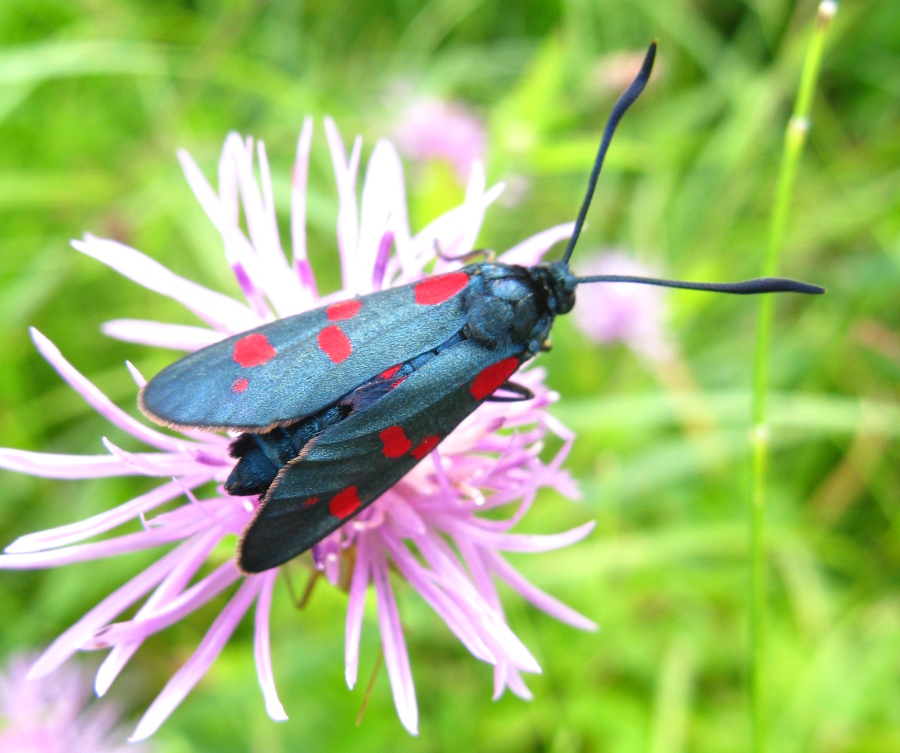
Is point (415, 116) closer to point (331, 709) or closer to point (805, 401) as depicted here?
point (805, 401)

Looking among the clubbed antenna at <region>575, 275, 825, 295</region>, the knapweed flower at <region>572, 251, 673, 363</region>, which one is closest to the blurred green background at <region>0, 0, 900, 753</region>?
the knapweed flower at <region>572, 251, 673, 363</region>

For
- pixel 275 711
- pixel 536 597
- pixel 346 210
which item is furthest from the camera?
pixel 346 210

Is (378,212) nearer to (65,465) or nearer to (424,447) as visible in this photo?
(424,447)

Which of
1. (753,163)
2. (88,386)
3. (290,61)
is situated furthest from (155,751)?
(753,163)

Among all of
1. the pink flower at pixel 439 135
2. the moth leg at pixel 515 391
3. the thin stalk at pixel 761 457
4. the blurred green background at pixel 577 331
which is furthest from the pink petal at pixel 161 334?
the pink flower at pixel 439 135

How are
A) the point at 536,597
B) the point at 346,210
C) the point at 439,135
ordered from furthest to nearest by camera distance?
the point at 439,135 < the point at 346,210 < the point at 536,597

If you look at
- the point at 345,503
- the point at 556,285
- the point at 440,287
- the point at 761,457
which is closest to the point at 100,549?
the point at 345,503
